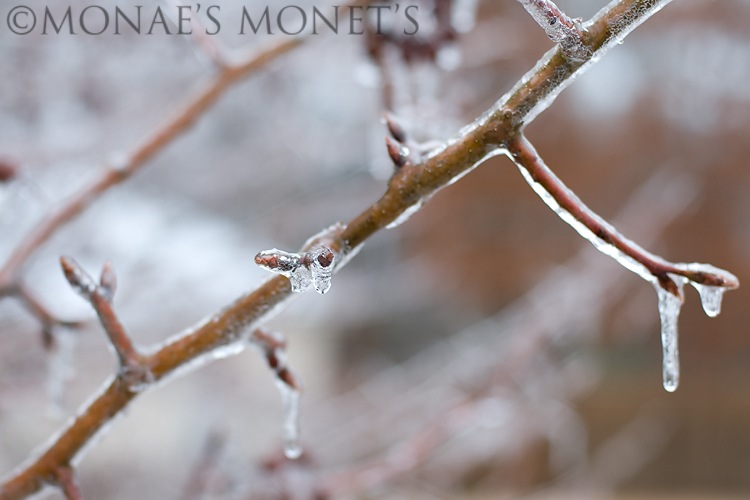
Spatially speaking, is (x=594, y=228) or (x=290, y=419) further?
(x=290, y=419)

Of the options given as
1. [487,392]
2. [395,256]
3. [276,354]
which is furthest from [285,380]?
[395,256]

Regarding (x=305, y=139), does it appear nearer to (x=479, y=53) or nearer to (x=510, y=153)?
(x=479, y=53)

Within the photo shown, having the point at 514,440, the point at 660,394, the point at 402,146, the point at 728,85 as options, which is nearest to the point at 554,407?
the point at 514,440

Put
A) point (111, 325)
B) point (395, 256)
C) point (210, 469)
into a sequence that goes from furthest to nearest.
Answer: point (395, 256) < point (210, 469) < point (111, 325)

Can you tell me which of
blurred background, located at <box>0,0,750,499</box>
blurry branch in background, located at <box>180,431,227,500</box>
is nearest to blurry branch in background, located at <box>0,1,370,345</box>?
blurred background, located at <box>0,0,750,499</box>

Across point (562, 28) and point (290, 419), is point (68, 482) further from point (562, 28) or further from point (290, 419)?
point (562, 28)

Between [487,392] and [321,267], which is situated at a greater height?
[487,392]
